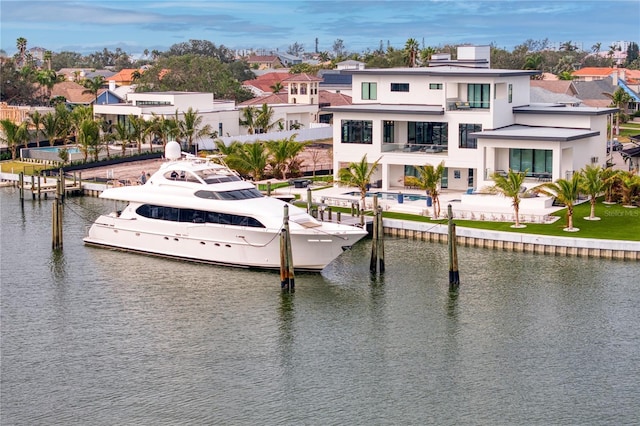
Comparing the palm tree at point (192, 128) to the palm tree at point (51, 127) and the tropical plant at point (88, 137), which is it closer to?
the tropical plant at point (88, 137)

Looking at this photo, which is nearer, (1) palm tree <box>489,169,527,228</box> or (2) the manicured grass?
(1) palm tree <box>489,169,527,228</box>

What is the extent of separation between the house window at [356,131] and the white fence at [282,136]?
24060 mm

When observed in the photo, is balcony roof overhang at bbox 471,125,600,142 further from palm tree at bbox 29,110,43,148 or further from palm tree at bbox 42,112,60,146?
palm tree at bbox 29,110,43,148

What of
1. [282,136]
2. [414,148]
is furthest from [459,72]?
[282,136]

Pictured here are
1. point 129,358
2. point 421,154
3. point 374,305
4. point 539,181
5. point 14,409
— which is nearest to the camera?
point 14,409

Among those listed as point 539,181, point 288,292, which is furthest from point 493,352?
point 539,181

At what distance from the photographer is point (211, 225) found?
2135 inches

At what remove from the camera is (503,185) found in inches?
2329

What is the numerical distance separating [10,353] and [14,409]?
569 cm

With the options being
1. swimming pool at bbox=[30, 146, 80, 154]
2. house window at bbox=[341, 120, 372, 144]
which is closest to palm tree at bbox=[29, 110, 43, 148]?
swimming pool at bbox=[30, 146, 80, 154]

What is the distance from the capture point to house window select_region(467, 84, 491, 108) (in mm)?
71375

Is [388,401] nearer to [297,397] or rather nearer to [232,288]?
[297,397]

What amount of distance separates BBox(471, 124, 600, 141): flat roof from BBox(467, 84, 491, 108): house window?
2.12 meters

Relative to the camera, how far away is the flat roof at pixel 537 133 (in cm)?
6694
